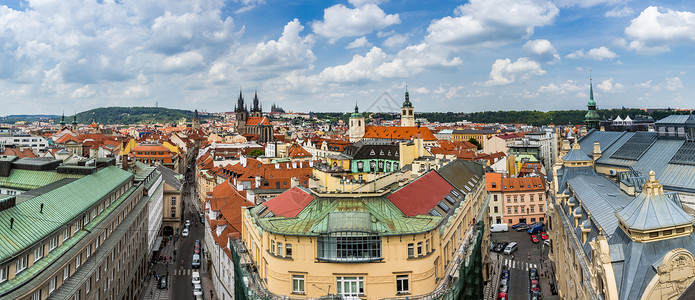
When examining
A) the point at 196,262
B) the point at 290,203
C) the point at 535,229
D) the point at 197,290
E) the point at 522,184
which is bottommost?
the point at 197,290

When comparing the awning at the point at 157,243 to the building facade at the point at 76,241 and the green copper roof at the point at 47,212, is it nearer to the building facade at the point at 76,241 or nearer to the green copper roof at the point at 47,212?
the building facade at the point at 76,241

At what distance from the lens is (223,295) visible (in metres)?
54.7

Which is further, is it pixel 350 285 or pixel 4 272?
pixel 350 285

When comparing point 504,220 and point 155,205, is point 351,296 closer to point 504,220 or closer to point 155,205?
point 155,205

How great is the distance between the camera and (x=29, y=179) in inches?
1967

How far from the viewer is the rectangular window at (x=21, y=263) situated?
29.9 m

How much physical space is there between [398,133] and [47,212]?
137 m

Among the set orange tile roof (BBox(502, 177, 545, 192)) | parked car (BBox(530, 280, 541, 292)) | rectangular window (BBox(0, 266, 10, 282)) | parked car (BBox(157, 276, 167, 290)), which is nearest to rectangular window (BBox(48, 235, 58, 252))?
rectangular window (BBox(0, 266, 10, 282))

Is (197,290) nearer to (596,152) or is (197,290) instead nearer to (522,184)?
(596,152)

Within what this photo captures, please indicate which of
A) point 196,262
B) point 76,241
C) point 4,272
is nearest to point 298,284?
point 4,272

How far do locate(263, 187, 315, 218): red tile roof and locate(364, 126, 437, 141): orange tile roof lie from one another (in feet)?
372

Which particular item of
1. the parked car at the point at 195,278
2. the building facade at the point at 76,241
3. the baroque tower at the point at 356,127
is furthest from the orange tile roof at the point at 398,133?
the building facade at the point at 76,241

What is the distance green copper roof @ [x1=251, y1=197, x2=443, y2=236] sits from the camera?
105ft

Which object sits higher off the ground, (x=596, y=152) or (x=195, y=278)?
(x=596, y=152)
